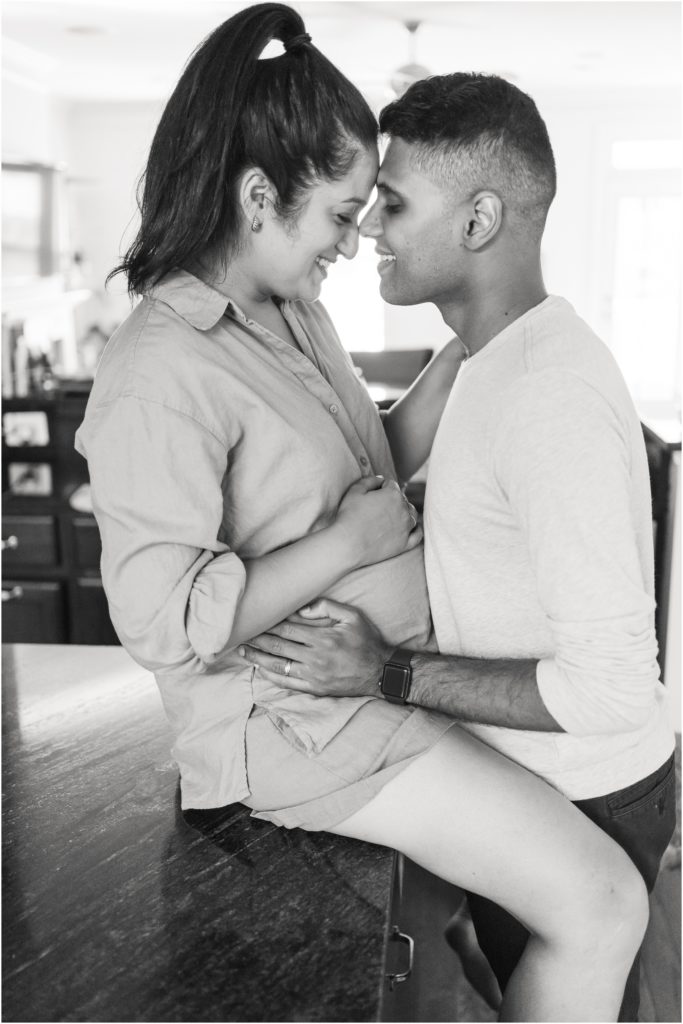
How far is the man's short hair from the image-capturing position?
49.8 inches

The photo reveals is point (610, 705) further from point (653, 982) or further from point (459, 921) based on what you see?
point (653, 982)

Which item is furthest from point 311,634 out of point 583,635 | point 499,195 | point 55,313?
point 55,313

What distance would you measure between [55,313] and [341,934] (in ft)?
26.0

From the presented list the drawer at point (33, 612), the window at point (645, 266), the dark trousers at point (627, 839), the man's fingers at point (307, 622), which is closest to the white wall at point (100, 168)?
the window at point (645, 266)

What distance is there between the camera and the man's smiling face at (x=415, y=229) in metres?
1.29

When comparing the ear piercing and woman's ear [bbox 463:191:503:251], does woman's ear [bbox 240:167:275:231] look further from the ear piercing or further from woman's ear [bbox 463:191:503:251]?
woman's ear [bbox 463:191:503:251]

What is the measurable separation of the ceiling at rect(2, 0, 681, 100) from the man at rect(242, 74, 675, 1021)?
453 centimetres

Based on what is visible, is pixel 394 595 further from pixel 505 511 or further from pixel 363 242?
pixel 363 242

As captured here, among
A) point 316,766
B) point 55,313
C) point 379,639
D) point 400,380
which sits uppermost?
point 55,313

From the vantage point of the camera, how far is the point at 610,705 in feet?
3.69

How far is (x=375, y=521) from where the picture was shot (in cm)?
126

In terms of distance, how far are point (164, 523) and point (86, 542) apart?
2.67 meters

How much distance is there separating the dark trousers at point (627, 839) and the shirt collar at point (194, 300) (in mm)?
773

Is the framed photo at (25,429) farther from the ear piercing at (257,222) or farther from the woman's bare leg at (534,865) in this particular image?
the woman's bare leg at (534,865)
